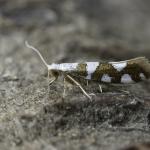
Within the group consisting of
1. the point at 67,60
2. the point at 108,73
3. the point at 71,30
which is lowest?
the point at 108,73

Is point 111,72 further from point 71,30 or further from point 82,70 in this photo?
point 71,30

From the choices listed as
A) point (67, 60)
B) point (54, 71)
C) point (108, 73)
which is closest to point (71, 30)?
point (67, 60)

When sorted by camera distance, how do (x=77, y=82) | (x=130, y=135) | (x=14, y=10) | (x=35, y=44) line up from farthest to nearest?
(x=14, y=10)
(x=35, y=44)
(x=77, y=82)
(x=130, y=135)

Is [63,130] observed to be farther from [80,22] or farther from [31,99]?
[80,22]

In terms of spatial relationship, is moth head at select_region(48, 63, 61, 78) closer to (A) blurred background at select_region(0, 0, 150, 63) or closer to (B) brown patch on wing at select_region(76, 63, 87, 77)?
(B) brown patch on wing at select_region(76, 63, 87, 77)

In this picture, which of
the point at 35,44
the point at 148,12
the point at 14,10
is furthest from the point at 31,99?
the point at 148,12

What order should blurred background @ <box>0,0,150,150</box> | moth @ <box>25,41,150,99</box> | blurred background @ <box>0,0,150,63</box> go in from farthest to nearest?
blurred background @ <box>0,0,150,63</box> < moth @ <box>25,41,150,99</box> < blurred background @ <box>0,0,150,150</box>

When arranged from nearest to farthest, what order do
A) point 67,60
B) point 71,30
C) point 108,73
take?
1. point 108,73
2. point 67,60
3. point 71,30

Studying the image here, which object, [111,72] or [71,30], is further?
[71,30]

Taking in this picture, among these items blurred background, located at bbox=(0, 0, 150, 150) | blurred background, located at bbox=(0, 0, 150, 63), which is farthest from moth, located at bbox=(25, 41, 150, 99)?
blurred background, located at bbox=(0, 0, 150, 63)
